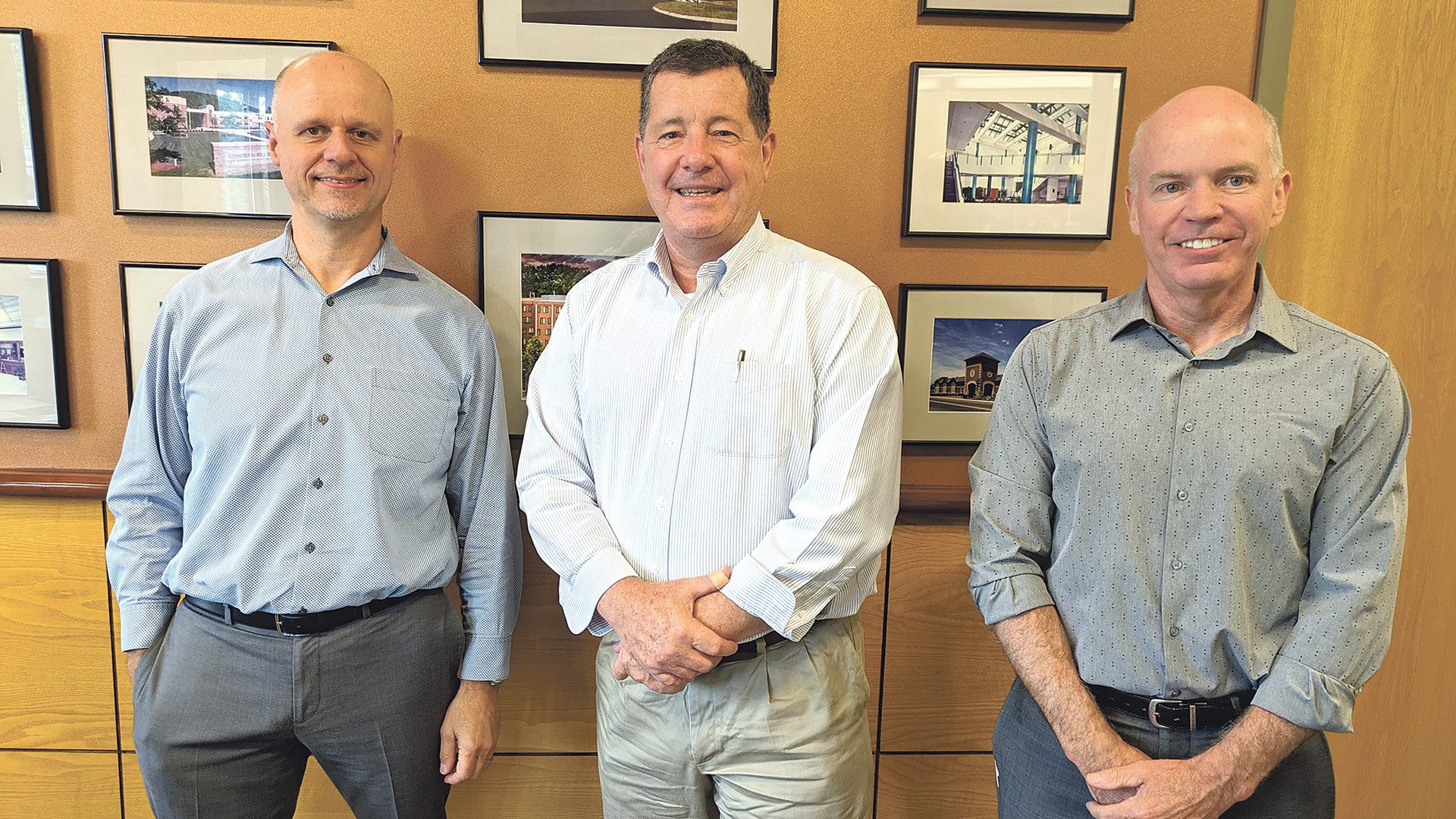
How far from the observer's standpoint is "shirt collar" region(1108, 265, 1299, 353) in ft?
4.76

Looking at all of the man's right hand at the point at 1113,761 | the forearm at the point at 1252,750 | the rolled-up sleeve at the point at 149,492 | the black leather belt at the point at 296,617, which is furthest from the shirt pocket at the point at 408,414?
the forearm at the point at 1252,750

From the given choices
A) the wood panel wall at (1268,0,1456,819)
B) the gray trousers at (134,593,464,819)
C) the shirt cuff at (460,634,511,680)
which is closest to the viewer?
the gray trousers at (134,593,464,819)

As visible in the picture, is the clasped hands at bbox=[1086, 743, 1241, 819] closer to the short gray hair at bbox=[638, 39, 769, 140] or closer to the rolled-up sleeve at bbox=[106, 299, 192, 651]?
the short gray hair at bbox=[638, 39, 769, 140]

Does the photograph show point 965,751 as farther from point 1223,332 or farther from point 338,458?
point 338,458

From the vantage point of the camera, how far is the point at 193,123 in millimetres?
2051

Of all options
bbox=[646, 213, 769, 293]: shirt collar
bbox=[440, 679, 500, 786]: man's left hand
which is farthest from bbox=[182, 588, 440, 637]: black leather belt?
bbox=[646, 213, 769, 293]: shirt collar

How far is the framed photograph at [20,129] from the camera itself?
6.55 ft

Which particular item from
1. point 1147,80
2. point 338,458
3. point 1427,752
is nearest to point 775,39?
point 1147,80

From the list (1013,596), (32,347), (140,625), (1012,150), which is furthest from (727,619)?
(32,347)

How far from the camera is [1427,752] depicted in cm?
232

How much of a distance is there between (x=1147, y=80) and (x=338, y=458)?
Answer: 80.5 inches

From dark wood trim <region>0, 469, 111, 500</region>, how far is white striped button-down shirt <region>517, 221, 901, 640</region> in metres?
1.20

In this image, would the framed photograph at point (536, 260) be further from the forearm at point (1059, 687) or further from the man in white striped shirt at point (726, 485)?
the forearm at point (1059, 687)

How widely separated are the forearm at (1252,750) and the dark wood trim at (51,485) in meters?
2.43
